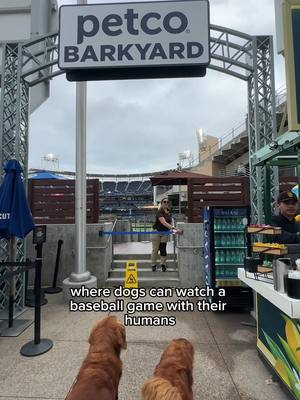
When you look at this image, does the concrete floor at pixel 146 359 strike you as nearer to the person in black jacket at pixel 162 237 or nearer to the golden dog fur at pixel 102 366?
the golden dog fur at pixel 102 366

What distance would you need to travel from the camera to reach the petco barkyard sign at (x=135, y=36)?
14.4ft

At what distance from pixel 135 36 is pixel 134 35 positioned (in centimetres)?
2

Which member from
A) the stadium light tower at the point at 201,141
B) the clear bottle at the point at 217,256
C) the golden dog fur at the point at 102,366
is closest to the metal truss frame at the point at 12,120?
the golden dog fur at the point at 102,366

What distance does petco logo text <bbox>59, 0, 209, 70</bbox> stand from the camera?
440cm

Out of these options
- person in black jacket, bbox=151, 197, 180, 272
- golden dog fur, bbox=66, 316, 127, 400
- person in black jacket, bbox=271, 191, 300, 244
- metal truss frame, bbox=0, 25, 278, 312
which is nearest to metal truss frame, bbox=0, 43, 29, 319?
metal truss frame, bbox=0, 25, 278, 312

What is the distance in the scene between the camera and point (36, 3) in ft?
18.2

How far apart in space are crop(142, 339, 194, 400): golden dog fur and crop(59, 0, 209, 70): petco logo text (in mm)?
3966

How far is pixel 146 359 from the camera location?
349 centimetres

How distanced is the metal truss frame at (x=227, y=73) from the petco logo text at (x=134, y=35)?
26.2 inches

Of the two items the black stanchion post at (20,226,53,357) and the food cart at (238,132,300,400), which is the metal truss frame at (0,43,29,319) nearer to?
the black stanchion post at (20,226,53,357)

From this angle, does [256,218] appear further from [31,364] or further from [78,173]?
[31,364]

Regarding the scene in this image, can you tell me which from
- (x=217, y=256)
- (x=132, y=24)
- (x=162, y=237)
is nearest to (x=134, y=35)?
(x=132, y=24)

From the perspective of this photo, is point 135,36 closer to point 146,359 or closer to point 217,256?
point 217,256

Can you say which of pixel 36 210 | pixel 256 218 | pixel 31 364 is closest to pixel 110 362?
pixel 31 364
